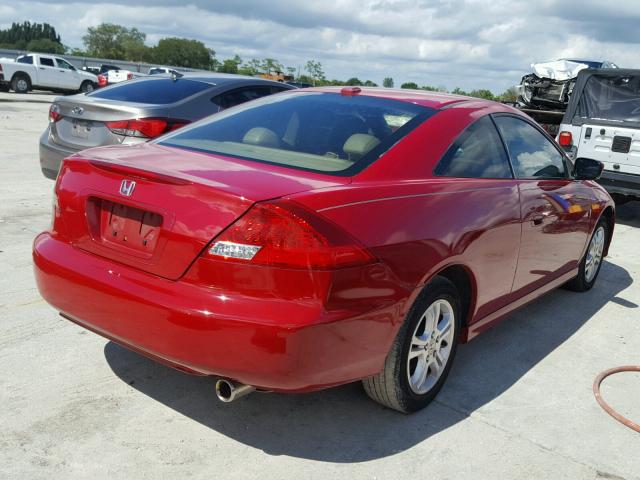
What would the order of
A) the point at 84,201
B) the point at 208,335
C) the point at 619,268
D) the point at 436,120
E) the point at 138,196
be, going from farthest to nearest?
1. the point at 619,268
2. the point at 436,120
3. the point at 84,201
4. the point at 138,196
5. the point at 208,335

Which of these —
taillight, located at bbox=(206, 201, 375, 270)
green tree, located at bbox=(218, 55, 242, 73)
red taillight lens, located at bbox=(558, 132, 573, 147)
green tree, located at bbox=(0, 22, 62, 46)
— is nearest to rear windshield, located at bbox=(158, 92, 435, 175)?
A: taillight, located at bbox=(206, 201, 375, 270)

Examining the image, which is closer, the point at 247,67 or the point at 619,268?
the point at 619,268

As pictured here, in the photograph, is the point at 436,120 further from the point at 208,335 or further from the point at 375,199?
the point at 208,335

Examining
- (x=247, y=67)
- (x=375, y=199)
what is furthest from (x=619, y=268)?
(x=247, y=67)

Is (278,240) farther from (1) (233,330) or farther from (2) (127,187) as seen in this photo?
(2) (127,187)

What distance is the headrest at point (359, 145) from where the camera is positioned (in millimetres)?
3251

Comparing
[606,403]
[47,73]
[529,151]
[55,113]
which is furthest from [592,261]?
[47,73]

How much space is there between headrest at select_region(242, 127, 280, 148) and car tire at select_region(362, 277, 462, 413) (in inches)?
43.3

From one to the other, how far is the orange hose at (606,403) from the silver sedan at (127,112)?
4276mm

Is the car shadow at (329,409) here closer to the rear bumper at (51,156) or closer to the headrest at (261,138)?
the headrest at (261,138)

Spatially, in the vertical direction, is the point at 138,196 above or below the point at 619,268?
above

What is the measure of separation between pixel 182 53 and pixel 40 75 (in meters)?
69.5

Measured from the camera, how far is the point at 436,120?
3.56 m

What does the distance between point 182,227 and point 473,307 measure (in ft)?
5.81
